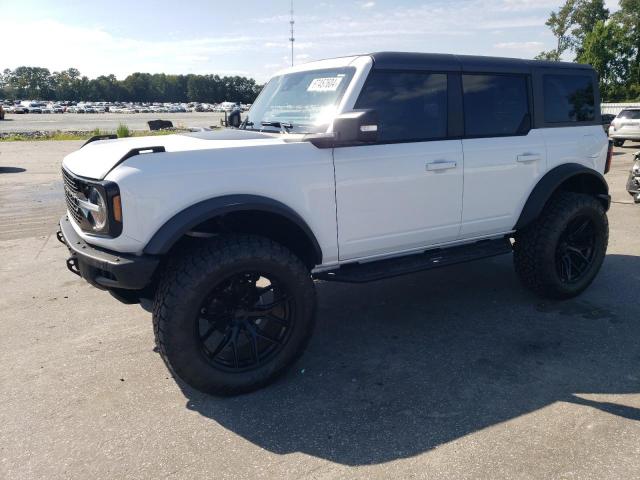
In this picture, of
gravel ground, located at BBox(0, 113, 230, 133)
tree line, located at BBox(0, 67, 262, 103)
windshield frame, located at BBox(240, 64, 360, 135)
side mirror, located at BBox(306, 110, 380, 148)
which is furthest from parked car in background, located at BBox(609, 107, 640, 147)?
tree line, located at BBox(0, 67, 262, 103)

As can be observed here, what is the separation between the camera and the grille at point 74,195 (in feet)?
10.7

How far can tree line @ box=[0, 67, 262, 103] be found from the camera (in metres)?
132

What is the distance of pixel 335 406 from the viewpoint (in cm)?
303

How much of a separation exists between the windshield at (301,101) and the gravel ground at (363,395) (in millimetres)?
1670

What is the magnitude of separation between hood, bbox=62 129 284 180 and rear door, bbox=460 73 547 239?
5.18ft

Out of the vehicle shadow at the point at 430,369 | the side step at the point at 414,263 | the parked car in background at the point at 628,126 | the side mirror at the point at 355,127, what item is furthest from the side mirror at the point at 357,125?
the parked car in background at the point at 628,126

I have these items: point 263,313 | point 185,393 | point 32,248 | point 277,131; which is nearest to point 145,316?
point 185,393

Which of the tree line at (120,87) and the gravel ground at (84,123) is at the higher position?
the tree line at (120,87)

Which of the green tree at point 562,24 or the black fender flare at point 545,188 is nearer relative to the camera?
the black fender flare at point 545,188

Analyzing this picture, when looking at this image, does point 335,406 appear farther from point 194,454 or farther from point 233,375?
point 194,454

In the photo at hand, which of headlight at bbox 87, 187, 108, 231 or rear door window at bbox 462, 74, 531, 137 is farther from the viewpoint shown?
rear door window at bbox 462, 74, 531, 137

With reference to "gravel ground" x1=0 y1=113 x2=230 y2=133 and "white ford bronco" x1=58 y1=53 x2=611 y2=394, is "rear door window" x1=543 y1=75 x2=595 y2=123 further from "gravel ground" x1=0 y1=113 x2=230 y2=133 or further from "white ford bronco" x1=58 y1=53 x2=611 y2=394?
"gravel ground" x1=0 y1=113 x2=230 y2=133

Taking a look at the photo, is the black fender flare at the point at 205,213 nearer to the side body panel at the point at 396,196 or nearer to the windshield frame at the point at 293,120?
the side body panel at the point at 396,196

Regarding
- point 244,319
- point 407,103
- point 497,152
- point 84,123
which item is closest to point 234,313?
point 244,319
